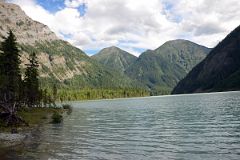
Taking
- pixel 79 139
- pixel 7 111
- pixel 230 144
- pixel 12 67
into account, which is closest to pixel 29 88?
pixel 12 67

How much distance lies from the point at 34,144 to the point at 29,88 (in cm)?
7740

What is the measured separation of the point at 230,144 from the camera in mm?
39844

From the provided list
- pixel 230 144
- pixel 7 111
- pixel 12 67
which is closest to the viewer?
pixel 230 144

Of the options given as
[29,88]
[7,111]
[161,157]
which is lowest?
[161,157]

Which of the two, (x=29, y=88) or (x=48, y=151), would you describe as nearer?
(x=48, y=151)

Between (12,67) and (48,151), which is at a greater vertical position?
(12,67)

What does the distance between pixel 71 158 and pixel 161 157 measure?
9.65 meters

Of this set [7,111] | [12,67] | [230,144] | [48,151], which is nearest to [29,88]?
[12,67]

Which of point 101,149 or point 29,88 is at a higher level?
point 29,88

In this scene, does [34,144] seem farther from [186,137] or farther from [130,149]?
[186,137]

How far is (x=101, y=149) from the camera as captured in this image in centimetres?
4075

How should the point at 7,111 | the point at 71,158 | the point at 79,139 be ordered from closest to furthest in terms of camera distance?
the point at 71,158 < the point at 79,139 < the point at 7,111

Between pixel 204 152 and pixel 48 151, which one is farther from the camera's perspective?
pixel 48 151

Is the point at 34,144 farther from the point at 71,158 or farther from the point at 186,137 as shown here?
the point at 186,137
